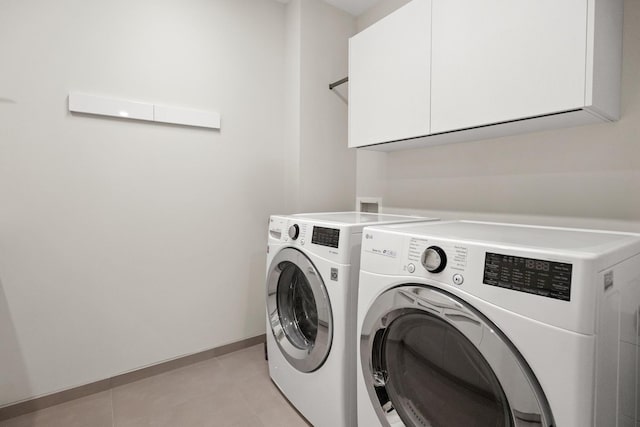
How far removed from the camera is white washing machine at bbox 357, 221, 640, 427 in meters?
0.67

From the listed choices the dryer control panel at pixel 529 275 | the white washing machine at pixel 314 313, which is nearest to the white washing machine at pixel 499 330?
the dryer control panel at pixel 529 275

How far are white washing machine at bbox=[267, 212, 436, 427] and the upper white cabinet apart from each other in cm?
60

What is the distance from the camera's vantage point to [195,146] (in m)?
2.03

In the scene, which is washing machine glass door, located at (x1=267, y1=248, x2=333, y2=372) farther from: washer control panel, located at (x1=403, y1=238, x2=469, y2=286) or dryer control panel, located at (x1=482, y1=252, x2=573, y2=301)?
dryer control panel, located at (x1=482, y1=252, x2=573, y2=301)

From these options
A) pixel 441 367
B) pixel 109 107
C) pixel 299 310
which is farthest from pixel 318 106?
pixel 441 367

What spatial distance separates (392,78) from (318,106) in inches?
33.2

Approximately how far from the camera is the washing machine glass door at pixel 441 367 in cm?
74

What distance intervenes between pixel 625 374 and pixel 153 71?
2420mm

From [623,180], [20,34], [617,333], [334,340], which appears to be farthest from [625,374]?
[20,34]

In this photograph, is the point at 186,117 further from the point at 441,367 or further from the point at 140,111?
the point at 441,367

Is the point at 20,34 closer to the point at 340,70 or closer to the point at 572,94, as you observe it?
the point at 340,70

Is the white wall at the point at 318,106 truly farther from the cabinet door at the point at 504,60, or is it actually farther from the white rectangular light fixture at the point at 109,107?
the cabinet door at the point at 504,60

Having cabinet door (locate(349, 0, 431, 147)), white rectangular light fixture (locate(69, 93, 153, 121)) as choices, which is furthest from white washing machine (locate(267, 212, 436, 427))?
→ white rectangular light fixture (locate(69, 93, 153, 121))

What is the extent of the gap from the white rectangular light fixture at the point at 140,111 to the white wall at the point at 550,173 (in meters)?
1.34
